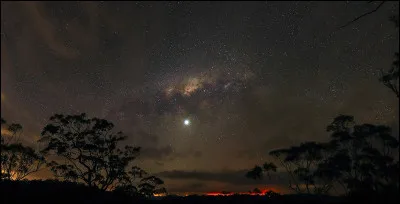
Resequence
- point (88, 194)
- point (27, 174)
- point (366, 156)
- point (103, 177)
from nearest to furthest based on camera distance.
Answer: point (88, 194), point (366, 156), point (103, 177), point (27, 174)

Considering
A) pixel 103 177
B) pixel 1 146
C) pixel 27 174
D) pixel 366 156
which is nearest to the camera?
pixel 366 156

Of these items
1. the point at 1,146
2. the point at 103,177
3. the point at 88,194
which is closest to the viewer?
the point at 88,194

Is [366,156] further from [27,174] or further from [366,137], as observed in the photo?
[27,174]

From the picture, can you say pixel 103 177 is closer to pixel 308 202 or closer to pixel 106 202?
pixel 106 202

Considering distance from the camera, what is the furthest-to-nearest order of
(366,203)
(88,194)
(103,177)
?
1. (103,177)
2. (88,194)
3. (366,203)

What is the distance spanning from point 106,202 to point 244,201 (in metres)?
18.9

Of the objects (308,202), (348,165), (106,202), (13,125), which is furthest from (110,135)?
(348,165)

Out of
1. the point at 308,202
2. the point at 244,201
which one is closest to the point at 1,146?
the point at 244,201

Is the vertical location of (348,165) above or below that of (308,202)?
above

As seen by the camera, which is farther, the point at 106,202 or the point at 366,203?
the point at 106,202

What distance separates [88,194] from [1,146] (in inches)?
1173

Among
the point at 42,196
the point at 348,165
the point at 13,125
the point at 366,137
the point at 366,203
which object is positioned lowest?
the point at 366,203

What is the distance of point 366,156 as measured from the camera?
164 feet

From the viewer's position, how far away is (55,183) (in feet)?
166
